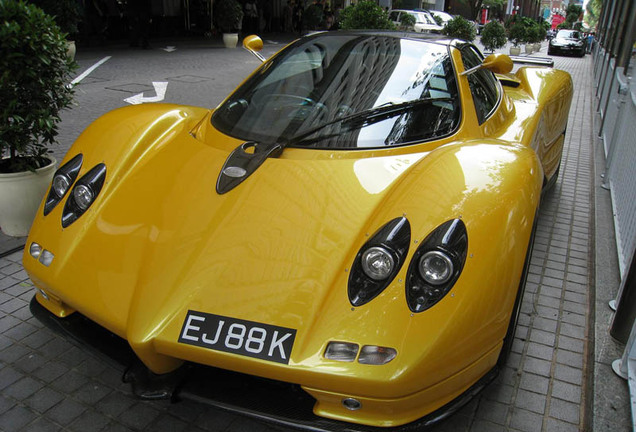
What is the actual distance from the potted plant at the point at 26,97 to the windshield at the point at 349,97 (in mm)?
1495

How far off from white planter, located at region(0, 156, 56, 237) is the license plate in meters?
2.59

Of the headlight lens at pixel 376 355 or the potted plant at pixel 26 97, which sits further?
the potted plant at pixel 26 97

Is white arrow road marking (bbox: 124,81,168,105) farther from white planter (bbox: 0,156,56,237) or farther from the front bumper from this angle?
the front bumper

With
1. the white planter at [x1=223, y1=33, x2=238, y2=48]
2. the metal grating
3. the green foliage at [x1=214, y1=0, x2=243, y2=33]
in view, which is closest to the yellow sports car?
the metal grating

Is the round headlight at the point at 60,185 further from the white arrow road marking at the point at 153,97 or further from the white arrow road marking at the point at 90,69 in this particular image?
the white arrow road marking at the point at 90,69

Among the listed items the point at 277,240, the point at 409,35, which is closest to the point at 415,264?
the point at 277,240

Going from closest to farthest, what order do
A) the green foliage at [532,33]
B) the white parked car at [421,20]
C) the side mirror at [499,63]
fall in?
the side mirror at [499,63], the green foliage at [532,33], the white parked car at [421,20]

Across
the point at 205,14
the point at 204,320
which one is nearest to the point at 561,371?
the point at 204,320

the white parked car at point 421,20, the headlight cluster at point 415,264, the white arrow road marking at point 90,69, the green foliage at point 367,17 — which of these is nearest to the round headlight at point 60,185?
the headlight cluster at point 415,264

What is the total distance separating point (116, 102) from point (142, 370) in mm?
7121

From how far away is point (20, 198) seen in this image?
370 cm

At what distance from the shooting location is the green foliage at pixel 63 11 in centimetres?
1039

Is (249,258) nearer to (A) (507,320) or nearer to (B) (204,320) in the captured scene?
(B) (204,320)

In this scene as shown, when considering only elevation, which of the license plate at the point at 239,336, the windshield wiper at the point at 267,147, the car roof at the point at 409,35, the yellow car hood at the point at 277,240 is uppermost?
the car roof at the point at 409,35
